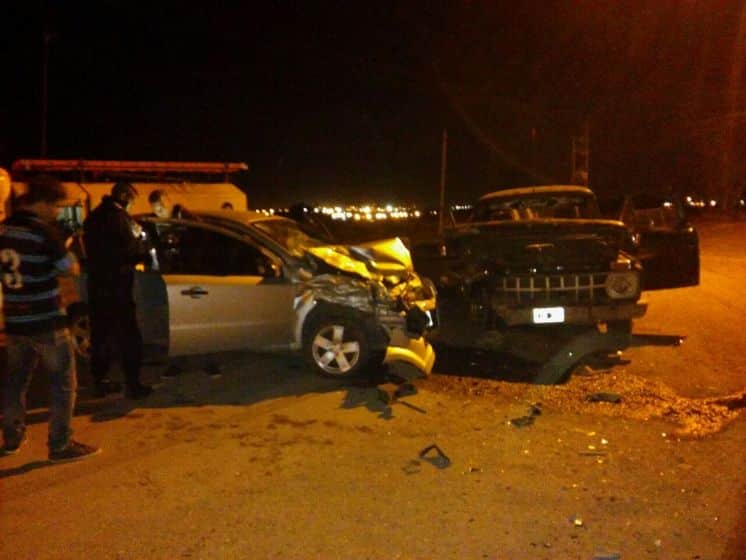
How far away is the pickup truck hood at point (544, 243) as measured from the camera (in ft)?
31.0

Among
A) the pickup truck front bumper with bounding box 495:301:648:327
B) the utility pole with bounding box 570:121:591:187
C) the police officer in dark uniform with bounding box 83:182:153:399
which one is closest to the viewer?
the police officer in dark uniform with bounding box 83:182:153:399

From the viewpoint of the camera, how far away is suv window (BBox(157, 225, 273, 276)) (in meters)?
8.04

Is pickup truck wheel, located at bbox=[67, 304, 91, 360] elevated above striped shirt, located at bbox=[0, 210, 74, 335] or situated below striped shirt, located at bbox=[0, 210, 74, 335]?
below

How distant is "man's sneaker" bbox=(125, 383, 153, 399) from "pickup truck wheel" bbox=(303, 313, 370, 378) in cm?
147

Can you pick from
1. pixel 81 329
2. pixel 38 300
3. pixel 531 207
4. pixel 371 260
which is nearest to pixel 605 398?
pixel 371 260

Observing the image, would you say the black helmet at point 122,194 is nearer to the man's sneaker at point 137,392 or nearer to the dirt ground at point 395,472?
the man's sneaker at point 137,392

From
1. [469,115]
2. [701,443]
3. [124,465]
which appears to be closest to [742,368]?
[701,443]

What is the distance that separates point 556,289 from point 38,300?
18.4 ft

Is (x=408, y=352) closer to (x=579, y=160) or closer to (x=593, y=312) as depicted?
(x=593, y=312)

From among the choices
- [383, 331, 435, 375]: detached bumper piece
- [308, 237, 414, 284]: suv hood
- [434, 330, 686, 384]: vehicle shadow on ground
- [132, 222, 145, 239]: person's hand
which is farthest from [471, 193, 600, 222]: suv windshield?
[132, 222, 145, 239]: person's hand

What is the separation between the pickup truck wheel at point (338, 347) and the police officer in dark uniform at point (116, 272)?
1.57 m

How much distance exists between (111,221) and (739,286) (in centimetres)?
1196

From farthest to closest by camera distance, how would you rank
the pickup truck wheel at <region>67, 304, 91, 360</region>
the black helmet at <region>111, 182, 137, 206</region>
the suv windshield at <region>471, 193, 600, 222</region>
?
the suv windshield at <region>471, 193, 600, 222</region>
the pickup truck wheel at <region>67, 304, 91, 360</region>
the black helmet at <region>111, 182, 137, 206</region>

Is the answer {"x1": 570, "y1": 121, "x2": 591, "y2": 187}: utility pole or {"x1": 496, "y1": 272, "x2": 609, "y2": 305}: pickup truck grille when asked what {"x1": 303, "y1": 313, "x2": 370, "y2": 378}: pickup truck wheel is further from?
{"x1": 570, "y1": 121, "x2": 591, "y2": 187}: utility pole
